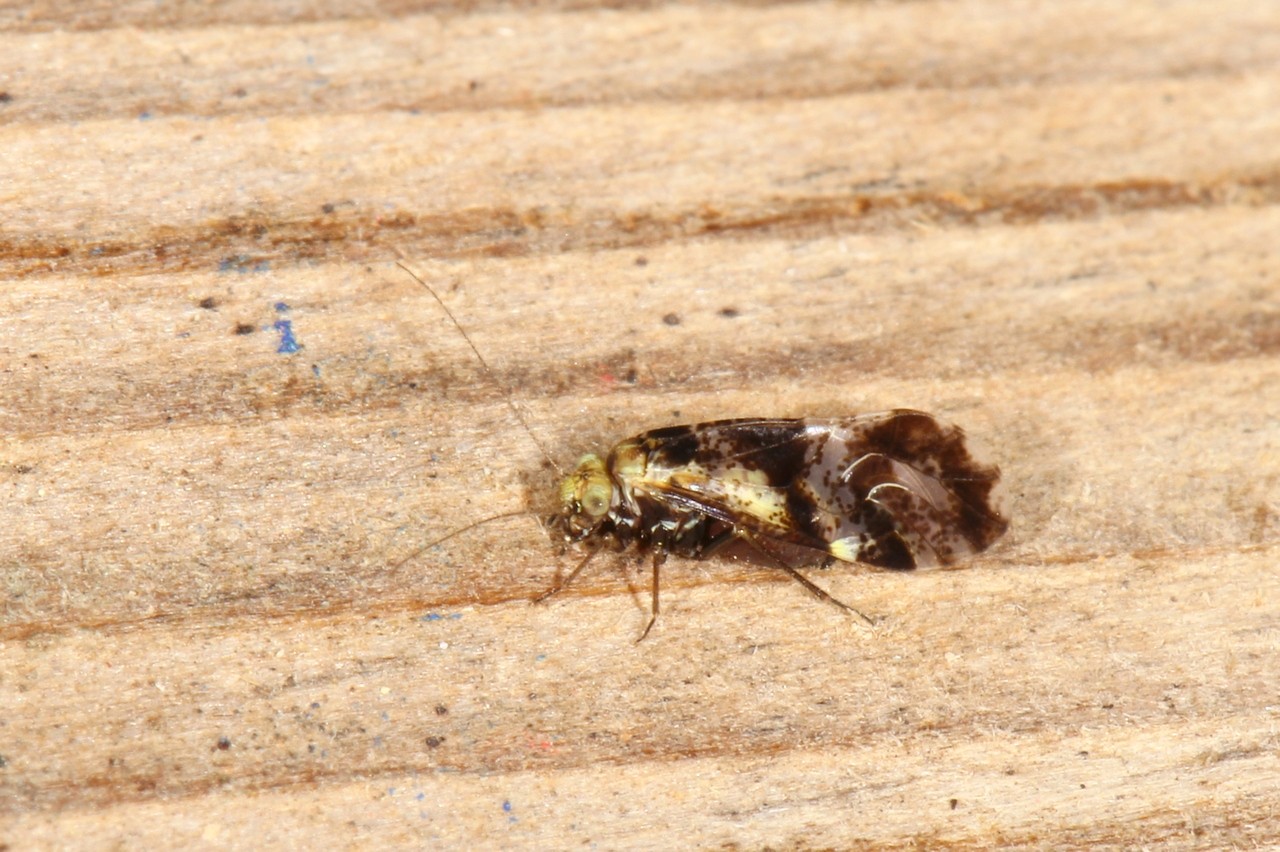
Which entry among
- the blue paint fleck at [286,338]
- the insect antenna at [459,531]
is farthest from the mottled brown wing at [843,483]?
the blue paint fleck at [286,338]

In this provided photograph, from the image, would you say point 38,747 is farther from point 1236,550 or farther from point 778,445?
point 1236,550

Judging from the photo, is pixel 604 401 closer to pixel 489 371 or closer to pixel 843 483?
Answer: pixel 489 371

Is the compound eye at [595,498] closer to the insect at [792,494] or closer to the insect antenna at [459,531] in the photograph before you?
the insect at [792,494]

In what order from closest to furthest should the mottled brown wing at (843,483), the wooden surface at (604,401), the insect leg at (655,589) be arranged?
the wooden surface at (604,401)
the insect leg at (655,589)
the mottled brown wing at (843,483)

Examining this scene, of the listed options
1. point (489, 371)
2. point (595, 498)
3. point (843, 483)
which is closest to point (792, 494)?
point (843, 483)

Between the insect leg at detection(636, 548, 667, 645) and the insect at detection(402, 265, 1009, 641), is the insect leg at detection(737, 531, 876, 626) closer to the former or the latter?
the insect at detection(402, 265, 1009, 641)

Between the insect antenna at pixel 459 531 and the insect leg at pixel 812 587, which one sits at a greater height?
the insect antenna at pixel 459 531

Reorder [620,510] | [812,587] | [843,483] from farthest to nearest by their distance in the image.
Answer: [843,483]
[620,510]
[812,587]
